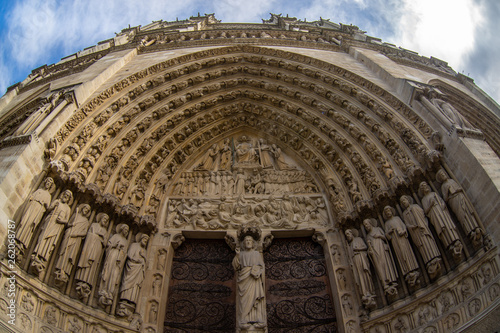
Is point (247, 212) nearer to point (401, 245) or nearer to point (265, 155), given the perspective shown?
point (265, 155)

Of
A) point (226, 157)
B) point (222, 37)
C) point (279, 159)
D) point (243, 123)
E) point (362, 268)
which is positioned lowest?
point (362, 268)

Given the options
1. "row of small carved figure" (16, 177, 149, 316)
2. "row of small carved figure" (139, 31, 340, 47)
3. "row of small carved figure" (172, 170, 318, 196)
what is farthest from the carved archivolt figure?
"row of small carved figure" (139, 31, 340, 47)

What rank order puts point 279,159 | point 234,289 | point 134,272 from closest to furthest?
point 134,272 < point 234,289 < point 279,159

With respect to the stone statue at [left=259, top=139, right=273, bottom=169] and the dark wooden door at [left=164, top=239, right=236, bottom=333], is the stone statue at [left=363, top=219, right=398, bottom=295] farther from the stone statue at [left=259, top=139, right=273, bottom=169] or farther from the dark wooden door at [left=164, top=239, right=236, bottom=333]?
the stone statue at [left=259, top=139, right=273, bottom=169]

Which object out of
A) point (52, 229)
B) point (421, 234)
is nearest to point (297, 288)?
point (421, 234)

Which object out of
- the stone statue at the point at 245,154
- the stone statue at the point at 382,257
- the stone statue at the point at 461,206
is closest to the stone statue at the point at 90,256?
the stone statue at the point at 245,154

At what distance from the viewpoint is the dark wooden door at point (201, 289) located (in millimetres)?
6617

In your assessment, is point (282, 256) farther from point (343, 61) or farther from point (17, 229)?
point (343, 61)

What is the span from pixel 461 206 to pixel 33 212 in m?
6.22

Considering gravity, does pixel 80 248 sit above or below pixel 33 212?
below

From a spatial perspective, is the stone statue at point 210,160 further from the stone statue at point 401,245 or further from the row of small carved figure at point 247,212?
the stone statue at point 401,245

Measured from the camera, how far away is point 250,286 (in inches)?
247

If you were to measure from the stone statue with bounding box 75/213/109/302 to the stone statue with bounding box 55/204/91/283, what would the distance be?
0.10 m

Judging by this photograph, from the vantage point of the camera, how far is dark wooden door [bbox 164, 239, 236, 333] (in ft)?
21.7
